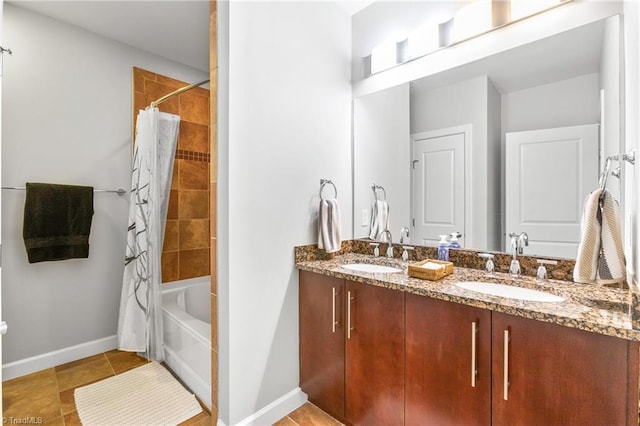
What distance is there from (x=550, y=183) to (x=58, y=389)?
3.12 meters

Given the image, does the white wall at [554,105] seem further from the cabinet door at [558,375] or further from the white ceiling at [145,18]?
the white ceiling at [145,18]

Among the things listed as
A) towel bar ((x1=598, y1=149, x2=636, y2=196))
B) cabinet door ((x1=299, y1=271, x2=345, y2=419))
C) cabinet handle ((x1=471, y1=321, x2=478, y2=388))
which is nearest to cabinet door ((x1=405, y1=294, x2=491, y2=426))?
cabinet handle ((x1=471, y1=321, x2=478, y2=388))

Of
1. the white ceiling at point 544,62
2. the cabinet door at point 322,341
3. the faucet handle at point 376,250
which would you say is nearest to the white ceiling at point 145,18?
the white ceiling at point 544,62

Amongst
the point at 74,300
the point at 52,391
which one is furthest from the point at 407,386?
the point at 74,300

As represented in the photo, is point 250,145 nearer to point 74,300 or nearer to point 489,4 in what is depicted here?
point 489,4

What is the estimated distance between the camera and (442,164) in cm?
190

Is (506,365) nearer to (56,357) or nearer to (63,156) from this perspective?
(56,357)

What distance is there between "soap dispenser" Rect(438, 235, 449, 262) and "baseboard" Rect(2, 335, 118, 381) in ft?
8.59

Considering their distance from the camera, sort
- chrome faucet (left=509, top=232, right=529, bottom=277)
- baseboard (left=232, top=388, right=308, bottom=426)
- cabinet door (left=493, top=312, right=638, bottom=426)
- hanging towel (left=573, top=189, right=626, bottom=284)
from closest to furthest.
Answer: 1. cabinet door (left=493, top=312, right=638, bottom=426)
2. hanging towel (left=573, top=189, right=626, bottom=284)
3. chrome faucet (left=509, top=232, right=529, bottom=277)
4. baseboard (left=232, top=388, right=308, bottom=426)

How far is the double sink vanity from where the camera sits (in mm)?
959

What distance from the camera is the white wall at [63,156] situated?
82.7 inches

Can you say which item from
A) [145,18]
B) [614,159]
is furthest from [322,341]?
[145,18]

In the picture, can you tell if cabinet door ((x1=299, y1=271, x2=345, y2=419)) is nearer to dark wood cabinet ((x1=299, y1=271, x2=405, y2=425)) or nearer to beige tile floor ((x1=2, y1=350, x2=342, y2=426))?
dark wood cabinet ((x1=299, y1=271, x2=405, y2=425))

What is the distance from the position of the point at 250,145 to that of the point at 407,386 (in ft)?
4.59
